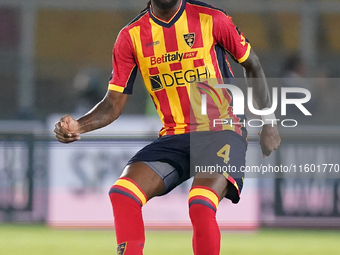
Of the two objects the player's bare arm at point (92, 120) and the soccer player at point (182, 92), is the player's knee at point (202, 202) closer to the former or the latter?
the soccer player at point (182, 92)

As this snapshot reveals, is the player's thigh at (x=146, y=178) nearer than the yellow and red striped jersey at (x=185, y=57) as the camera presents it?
Yes

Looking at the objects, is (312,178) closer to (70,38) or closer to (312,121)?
(312,121)

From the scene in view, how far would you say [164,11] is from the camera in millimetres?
3275

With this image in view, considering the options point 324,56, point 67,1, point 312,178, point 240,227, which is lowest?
point 240,227

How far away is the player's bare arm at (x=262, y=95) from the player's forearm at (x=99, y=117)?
76 cm

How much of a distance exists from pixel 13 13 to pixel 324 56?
677 centimetres

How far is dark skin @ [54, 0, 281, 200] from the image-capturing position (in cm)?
306

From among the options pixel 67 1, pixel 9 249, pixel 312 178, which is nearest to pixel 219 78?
pixel 9 249

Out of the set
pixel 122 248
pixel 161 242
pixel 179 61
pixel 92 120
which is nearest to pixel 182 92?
pixel 179 61

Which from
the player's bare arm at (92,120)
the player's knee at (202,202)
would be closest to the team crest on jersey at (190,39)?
the player's bare arm at (92,120)

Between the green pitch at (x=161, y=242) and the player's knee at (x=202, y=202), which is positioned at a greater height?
the player's knee at (x=202, y=202)

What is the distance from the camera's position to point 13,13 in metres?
13.5

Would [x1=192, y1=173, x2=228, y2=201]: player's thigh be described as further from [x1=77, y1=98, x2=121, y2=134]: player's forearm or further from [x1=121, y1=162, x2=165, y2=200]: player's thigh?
[x1=77, y1=98, x2=121, y2=134]: player's forearm

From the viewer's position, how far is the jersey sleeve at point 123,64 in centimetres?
335
